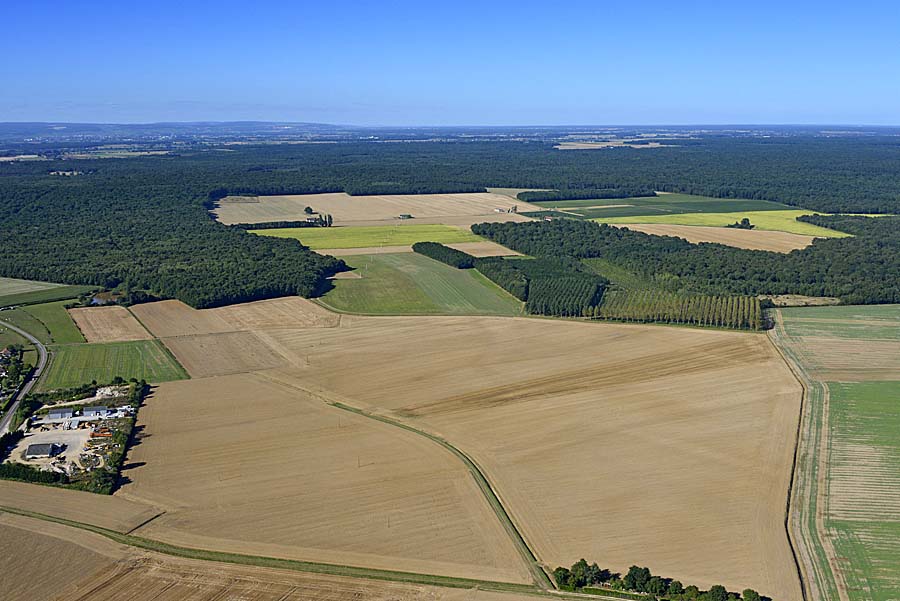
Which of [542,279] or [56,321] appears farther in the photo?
[542,279]

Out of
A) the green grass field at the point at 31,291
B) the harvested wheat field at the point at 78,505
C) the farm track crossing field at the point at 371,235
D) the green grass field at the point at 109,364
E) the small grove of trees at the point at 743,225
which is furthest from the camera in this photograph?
the small grove of trees at the point at 743,225

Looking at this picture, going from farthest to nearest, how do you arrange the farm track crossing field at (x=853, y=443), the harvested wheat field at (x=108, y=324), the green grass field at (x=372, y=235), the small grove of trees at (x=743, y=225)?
the small grove of trees at (x=743, y=225) → the green grass field at (x=372, y=235) → the harvested wheat field at (x=108, y=324) → the farm track crossing field at (x=853, y=443)

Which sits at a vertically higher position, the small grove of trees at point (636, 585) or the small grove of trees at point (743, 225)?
the small grove of trees at point (743, 225)

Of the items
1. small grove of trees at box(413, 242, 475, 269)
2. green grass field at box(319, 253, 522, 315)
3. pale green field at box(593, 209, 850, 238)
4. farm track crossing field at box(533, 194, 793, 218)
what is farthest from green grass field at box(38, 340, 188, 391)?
farm track crossing field at box(533, 194, 793, 218)

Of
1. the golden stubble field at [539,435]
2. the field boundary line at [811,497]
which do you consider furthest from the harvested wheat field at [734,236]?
the field boundary line at [811,497]

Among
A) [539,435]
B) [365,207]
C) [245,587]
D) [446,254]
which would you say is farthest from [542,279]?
[365,207]

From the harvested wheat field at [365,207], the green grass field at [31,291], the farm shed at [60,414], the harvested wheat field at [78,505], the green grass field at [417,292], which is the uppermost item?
the harvested wheat field at [365,207]

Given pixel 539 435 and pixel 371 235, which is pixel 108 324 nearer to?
pixel 539 435

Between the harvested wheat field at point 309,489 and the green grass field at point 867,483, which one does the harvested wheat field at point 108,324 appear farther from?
the green grass field at point 867,483
